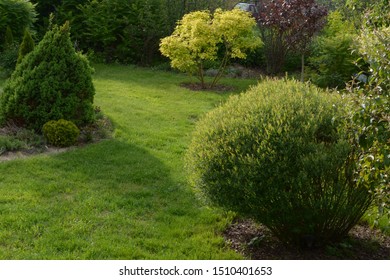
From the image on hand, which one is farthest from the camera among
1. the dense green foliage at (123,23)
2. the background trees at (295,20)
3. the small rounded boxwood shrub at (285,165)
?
the dense green foliage at (123,23)

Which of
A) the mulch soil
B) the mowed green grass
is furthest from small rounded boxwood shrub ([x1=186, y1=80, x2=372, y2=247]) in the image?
the mowed green grass

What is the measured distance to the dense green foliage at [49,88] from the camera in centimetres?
791

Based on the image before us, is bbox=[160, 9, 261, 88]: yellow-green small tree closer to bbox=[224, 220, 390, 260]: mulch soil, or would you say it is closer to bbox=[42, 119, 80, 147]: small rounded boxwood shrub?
bbox=[42, 119, 80, 147]: small rounded boxwood shrub

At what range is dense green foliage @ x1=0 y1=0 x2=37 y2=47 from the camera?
48.9 ft

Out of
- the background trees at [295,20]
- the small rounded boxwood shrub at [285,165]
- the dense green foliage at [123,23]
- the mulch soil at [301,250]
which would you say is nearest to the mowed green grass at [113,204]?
the mulch soil at [301,250]

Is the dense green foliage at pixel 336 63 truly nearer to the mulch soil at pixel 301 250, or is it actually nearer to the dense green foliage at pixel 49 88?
the dense green foliage at pixel 49 88

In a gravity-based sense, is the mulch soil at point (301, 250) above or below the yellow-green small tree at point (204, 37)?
below

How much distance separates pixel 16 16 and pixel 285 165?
12927 millimetres

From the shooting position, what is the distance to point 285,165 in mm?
4297

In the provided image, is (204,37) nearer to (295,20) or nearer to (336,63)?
(295,20)

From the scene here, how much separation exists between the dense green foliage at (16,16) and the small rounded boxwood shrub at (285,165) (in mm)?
12013

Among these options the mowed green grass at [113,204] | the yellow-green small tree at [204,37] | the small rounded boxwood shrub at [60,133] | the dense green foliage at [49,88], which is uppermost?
the yellow-green small tree at [204,37]

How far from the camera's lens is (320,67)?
501 inches

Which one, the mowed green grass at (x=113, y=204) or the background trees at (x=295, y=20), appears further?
the background trees at (x=295, y=20)
